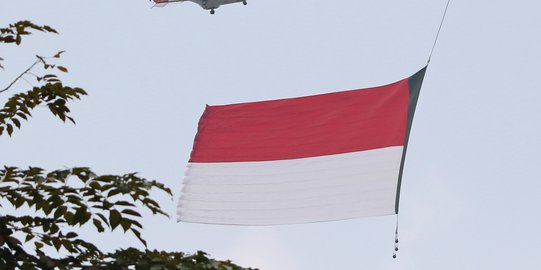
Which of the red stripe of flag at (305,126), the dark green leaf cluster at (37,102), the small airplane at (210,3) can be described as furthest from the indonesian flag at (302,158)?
the small airplane at (210,3)

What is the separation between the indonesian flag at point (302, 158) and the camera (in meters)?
20.2

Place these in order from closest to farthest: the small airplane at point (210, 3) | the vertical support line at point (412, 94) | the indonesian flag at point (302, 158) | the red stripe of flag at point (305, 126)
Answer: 1. the indonesian flag at point (302, 158)
2. the vertical support line at point (412, 94)
3. the red stripe of flag at point (305, 126)
4. the small airplane at point (210, 3)

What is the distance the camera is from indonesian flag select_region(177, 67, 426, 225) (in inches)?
796

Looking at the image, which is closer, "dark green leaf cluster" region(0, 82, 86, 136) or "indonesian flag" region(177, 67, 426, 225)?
"dark green leaf cluster" region(0, 82, 86, 136)

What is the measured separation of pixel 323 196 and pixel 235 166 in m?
2.22

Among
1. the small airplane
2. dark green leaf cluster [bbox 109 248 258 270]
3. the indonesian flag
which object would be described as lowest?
dark green leaf cluster [bbox 109 248 258 270]

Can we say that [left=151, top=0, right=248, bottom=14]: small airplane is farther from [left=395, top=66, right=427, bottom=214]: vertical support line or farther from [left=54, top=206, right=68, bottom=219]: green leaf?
[left=54, top=206, right=68, bottom=219]: green leaf

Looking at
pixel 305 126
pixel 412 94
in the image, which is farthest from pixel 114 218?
pixel 305 126

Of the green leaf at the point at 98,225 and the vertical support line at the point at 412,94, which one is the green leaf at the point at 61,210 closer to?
the green leaf at the point at 98,225

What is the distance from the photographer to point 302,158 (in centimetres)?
2180

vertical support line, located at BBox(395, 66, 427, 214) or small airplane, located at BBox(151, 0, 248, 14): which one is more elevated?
small airplane, located at BBox(151, 0, 248, 14)

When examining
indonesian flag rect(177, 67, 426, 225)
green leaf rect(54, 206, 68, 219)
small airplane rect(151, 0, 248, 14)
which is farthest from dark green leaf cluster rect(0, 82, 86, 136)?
small airplane rect(151, 0, 248, 14)

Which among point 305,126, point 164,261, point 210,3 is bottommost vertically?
→ point 164,261

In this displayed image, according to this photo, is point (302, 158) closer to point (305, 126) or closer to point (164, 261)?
point (305, 126)
